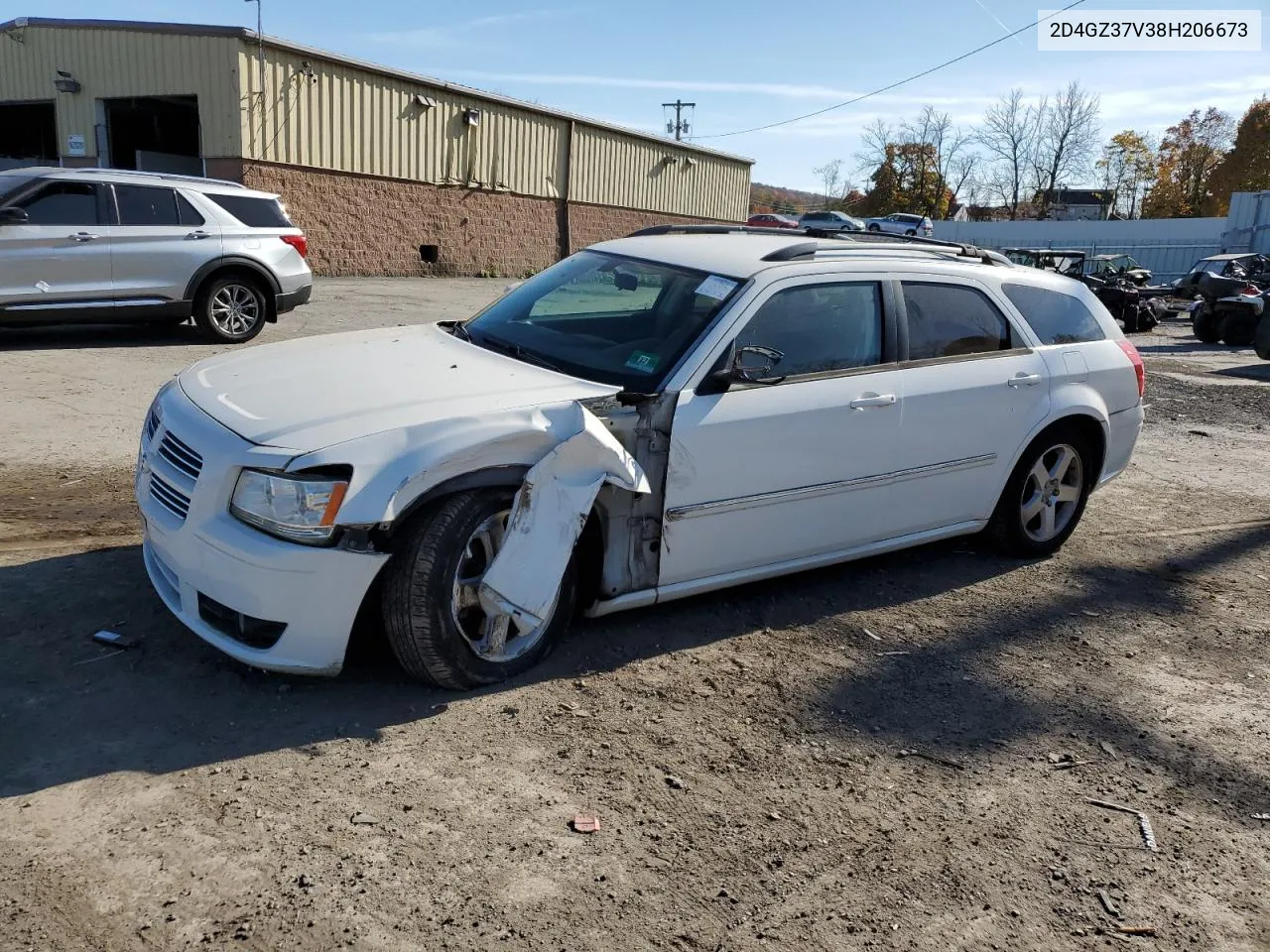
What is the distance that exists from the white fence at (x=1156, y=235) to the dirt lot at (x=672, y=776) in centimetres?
3585

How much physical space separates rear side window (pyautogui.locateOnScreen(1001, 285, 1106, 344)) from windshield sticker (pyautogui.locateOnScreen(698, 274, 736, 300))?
184 centimetres

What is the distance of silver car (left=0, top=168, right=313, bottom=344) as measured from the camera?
996cm

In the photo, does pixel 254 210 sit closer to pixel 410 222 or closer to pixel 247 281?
pixel 247 281

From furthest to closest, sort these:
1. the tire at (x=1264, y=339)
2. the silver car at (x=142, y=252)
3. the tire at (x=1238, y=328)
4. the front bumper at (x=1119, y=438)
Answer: the tire at (x=1238, y=328)
the tire at (x=1264, y=339)
the silver car at (x=142, y=252)
the front bumper at (x=1119, y=438)

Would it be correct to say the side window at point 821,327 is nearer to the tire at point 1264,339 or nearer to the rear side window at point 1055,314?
Result: the rear side window at point 1055,314

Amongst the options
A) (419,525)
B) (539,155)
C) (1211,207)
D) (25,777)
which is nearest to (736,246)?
(419,525)

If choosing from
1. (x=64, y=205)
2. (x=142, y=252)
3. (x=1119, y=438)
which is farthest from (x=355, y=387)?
(x=64, y=205)

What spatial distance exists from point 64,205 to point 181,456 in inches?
316

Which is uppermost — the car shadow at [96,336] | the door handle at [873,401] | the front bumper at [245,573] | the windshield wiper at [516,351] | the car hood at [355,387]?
the windshield wiper at [516,351]

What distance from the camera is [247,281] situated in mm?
11250

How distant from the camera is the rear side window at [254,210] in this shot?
11211 mm

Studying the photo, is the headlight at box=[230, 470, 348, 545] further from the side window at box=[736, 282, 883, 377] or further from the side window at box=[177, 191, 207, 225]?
the side window at box=[177, 191, 207, 225]

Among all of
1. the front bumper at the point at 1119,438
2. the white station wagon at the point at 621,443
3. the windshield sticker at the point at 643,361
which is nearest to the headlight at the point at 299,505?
the white station wagon at the point at 621,443

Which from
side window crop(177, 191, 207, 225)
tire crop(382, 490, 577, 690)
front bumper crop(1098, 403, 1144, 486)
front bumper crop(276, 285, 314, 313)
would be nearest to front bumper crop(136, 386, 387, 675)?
tire crop(382, 490, 577, 690)
